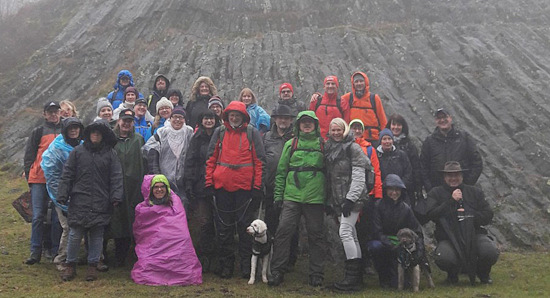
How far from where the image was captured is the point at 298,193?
845 centimetres

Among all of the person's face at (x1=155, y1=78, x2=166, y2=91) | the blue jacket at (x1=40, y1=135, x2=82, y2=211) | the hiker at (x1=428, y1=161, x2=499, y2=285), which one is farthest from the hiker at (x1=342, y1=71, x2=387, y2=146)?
the blue jacket at (x1=40, y1=135, x2=82, y2=211)

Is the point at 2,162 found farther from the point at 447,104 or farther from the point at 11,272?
the point at 447,104

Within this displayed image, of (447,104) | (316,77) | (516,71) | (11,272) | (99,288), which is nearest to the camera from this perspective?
(99,288)

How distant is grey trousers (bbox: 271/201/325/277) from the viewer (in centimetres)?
848

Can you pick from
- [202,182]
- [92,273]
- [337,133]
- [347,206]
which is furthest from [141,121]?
[347,206]

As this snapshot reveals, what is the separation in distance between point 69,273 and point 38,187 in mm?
2072

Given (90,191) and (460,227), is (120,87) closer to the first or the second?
(90,191)

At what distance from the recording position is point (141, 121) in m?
10.7

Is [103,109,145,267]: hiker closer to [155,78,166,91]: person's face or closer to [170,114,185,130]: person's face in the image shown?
[170,114,185,130]: person's face

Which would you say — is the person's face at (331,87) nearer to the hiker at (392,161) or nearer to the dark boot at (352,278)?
the hiker at (392,161)

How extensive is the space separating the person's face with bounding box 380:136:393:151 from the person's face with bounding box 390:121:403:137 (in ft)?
2.07

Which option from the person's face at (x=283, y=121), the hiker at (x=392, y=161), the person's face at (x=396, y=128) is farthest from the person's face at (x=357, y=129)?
the person's face at (x=283, y=121)

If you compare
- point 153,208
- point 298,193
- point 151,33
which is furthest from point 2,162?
point 298,193

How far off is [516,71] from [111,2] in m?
25.9
